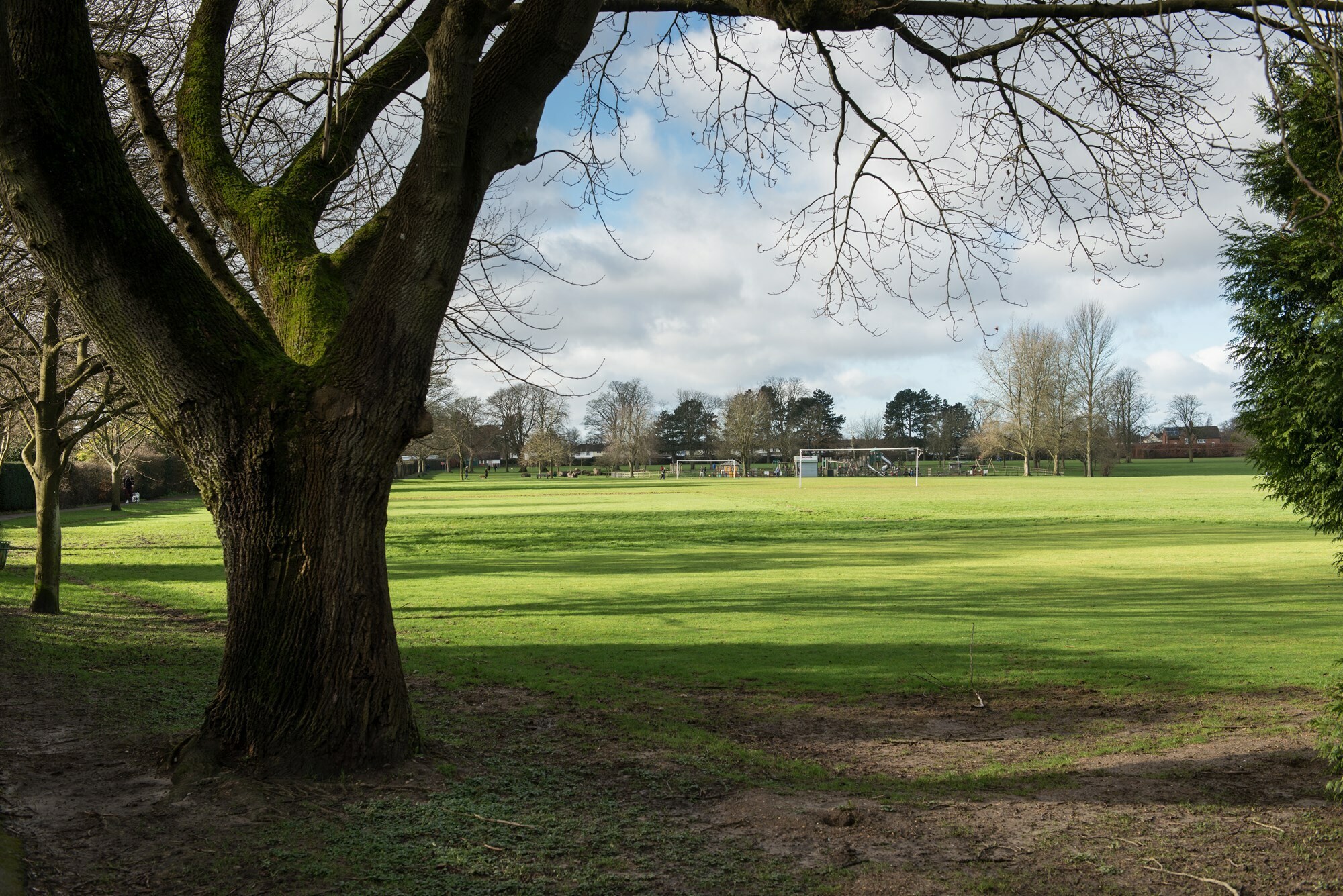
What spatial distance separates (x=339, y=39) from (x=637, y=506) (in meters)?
40.8

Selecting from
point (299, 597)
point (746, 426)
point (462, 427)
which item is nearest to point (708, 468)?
point (746, 426)

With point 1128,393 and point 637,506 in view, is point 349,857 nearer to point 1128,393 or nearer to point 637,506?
point 637,506

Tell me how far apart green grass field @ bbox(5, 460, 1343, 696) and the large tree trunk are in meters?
3.56

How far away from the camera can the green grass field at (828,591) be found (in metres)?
10.6

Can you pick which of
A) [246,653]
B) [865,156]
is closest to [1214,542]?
[865,156]

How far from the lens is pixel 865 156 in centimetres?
838

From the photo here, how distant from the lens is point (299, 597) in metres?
5.79

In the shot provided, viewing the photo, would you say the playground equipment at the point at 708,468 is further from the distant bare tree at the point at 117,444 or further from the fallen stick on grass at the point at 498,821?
the fallen stick on grass at the point at 498,821

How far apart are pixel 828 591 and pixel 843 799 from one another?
12.5m

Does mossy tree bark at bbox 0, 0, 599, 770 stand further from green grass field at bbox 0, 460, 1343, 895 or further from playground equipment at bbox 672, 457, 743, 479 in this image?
playground equipment at bbox 672, 457, 743, 479

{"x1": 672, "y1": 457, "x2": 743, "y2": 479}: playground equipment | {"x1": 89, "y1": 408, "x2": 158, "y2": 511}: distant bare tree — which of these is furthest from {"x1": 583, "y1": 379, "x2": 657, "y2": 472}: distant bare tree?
{"x1": 89, "y1": 408, "x2": 158, "y2": 511}: distant bare tree

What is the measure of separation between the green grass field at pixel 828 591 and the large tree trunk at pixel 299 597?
356 cm

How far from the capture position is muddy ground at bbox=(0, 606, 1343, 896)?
14.5ft

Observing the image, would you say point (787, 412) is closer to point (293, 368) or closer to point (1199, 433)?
point (1199, 433)
